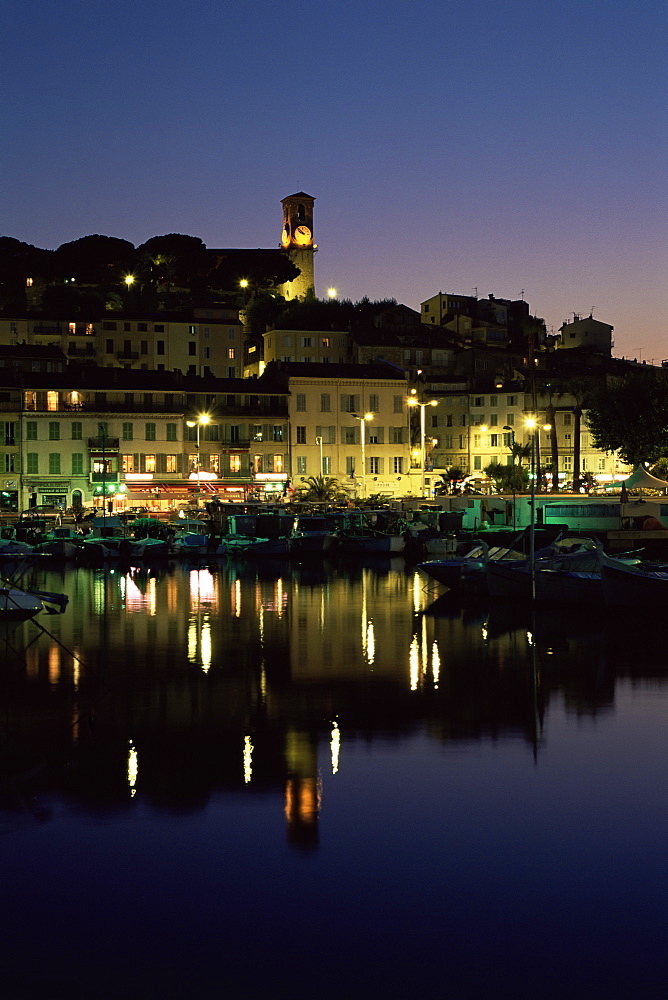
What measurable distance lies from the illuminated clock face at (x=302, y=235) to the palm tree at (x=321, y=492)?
5912 centimetres

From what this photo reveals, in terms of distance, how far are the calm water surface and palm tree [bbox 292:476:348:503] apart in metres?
49.3

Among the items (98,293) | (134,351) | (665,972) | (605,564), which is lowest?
(665,972)

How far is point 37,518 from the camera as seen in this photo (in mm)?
71438

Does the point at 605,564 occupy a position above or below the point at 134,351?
below

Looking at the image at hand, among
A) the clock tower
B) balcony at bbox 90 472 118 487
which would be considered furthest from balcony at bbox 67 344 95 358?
the clock tower

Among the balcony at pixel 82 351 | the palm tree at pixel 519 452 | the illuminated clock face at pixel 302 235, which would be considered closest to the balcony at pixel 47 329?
the balcony at pixel 82 351

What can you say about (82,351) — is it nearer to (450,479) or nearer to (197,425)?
(197,425)

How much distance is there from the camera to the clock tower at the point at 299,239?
13162 centimetres

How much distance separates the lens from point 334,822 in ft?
50.5

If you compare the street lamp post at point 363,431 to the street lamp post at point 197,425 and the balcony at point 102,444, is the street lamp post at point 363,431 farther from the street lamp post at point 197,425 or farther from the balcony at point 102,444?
the balcony at point 102,444

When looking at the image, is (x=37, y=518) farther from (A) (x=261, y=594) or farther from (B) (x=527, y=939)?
(B) (x=527, y=939)

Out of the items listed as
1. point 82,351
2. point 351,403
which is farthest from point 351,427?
point 82,351

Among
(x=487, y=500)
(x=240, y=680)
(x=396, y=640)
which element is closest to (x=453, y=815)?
(x=240, y=680)

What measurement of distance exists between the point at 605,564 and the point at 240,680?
1478cm
